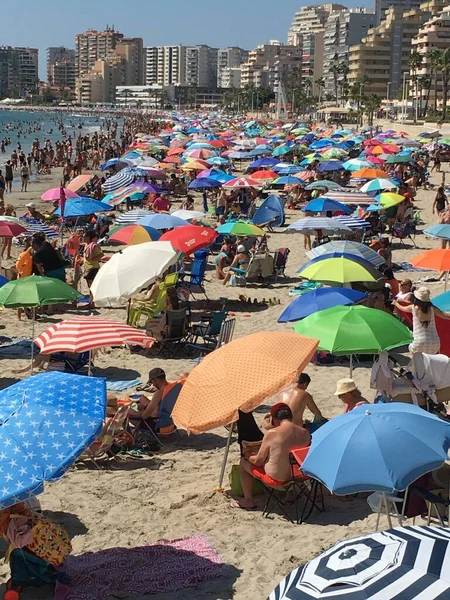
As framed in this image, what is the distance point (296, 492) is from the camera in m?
6.26

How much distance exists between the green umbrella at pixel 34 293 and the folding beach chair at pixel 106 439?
5.92 feet

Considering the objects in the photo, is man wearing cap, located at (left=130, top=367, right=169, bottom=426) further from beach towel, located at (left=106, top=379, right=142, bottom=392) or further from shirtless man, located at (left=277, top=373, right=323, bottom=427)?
shirtless man, located at (left=277, top=373, right=323, bottom=427)

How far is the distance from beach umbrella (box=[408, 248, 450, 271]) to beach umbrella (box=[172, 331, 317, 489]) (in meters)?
3.64

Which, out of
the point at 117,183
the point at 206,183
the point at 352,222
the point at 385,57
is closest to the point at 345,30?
the point at 385,57

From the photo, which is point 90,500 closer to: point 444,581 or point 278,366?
point 278,366

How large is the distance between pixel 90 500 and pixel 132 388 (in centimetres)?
277

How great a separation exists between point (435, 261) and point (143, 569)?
550cm

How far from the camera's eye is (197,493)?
6488 millimetres

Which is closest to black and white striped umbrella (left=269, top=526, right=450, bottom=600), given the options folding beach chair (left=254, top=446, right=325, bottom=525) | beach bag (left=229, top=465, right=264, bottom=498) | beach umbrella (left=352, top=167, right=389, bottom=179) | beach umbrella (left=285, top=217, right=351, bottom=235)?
folding beach chair (left=254, top=446, right=325, bottom=525)

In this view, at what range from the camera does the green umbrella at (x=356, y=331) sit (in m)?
6.63

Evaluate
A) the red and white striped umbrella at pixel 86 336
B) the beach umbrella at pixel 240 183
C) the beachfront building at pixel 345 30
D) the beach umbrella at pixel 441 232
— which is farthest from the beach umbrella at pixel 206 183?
the beachfront building at pixel 345 30

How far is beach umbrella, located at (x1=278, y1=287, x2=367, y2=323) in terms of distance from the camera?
321 inches

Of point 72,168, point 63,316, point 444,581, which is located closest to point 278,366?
point 444,581

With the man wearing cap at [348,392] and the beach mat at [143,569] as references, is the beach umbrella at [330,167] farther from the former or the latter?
the beach mat at [143,569]
